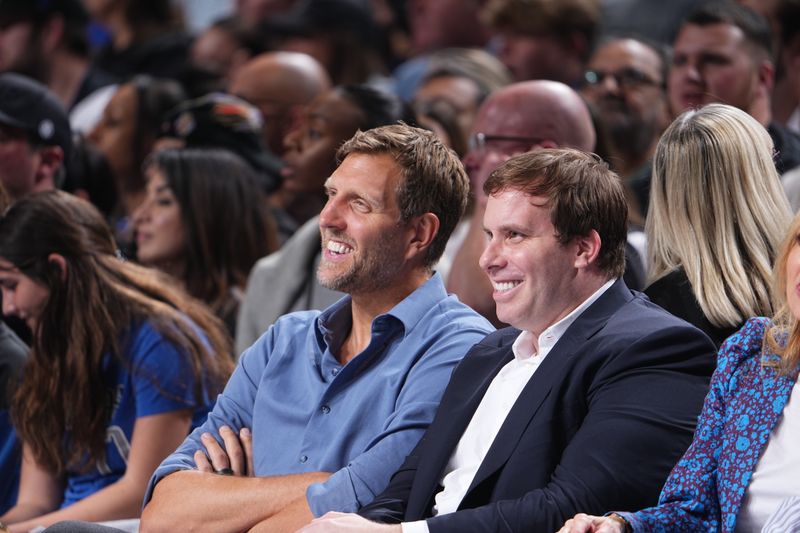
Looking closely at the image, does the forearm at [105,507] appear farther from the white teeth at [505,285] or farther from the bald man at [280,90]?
the bald man at [280,90]

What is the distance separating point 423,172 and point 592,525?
120 centimetres

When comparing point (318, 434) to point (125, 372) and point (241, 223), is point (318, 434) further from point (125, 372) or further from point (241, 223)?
point (241, 223)

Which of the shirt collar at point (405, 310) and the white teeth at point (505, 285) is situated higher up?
the white teeth at point (505, 285)

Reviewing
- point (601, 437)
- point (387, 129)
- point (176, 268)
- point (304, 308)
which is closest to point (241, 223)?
point (176, 268)

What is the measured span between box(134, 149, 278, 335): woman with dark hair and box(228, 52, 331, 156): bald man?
3.94 feet

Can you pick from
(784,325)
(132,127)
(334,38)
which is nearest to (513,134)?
(784,325)

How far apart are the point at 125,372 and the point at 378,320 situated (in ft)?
3.75

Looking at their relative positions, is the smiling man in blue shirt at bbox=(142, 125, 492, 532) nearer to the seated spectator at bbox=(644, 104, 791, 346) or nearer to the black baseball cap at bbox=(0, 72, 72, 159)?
the seated spectator at bbox=(644, 104, 791, 346)

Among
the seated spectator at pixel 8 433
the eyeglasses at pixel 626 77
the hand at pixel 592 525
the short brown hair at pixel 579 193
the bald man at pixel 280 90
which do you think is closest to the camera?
the hand at pixel 592 525

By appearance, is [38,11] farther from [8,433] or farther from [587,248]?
[587,248]

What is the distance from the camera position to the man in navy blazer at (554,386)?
2.88 metres

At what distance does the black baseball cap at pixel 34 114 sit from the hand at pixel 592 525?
365cm

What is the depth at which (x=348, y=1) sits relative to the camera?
8.43 metres

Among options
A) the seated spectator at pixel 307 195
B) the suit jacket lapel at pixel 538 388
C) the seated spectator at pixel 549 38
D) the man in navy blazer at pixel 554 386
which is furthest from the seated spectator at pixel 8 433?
the seated spectator at pixel 549 38
